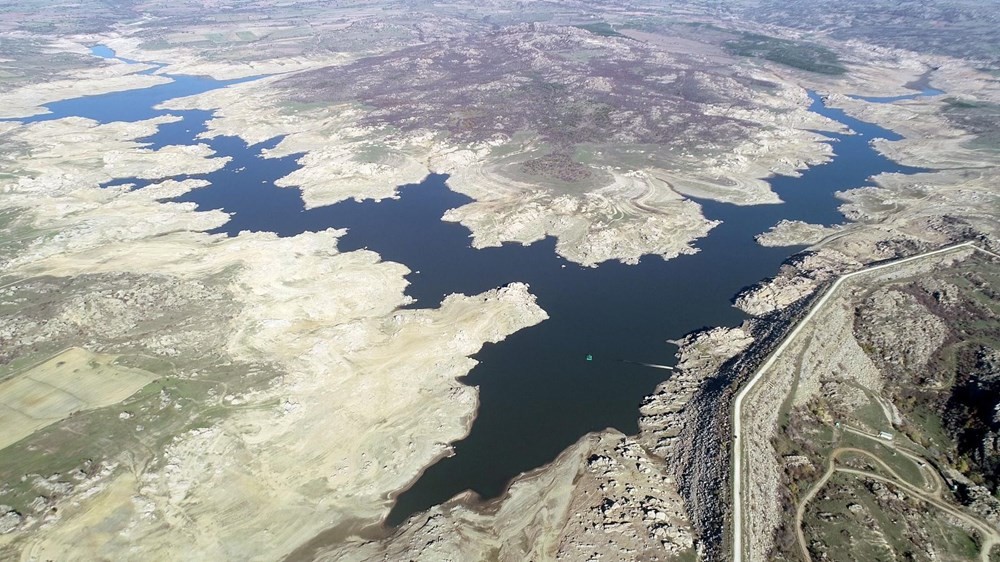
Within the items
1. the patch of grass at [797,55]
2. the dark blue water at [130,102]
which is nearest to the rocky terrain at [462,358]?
the dark blue water at [130,102]

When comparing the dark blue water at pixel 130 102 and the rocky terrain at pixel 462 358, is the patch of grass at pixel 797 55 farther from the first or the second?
the dark blue water at pixel 130 102

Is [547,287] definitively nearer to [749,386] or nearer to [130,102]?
[749,386]

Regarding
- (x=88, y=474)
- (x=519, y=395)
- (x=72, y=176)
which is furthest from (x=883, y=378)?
(x=72, y=176)

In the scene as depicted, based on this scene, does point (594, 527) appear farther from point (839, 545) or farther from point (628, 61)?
point (628, 61)

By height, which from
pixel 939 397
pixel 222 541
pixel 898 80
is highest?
pixel 898 80

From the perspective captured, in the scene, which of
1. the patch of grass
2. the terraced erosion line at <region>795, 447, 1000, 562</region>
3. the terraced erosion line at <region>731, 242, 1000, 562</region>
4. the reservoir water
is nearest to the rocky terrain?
the terraced erosion line at <region>795, 447, 1000, 562</region>

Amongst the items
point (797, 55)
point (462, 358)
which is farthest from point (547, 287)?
point (797, 55)

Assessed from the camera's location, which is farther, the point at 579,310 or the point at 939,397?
the point at 579,310

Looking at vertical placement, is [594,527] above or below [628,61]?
below
